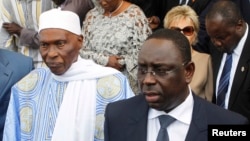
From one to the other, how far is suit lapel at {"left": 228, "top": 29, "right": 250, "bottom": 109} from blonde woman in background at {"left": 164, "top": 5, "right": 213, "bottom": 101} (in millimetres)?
347

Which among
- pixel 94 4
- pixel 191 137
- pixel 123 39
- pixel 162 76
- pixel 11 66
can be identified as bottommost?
pixel 191 137

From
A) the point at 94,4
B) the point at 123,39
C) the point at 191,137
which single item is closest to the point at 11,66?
the point at 123,39

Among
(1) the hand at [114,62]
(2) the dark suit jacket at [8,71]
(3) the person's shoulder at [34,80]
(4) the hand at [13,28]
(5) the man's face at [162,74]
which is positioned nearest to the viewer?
(5) the man's face at [162,74]

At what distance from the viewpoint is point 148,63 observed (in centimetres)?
264

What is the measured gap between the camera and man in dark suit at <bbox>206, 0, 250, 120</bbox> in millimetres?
4133

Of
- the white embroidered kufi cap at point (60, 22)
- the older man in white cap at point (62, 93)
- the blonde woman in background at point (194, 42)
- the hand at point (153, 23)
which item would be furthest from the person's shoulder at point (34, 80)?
the hand at point (153, 23)

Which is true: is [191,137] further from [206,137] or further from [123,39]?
[123,39]

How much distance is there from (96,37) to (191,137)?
2.47 metres

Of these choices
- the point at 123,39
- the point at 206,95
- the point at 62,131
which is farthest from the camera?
the point at 123,39

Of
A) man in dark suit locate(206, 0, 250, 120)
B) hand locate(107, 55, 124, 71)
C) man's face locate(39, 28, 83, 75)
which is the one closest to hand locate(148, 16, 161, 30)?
hand locate(107, 55, 124, 71)

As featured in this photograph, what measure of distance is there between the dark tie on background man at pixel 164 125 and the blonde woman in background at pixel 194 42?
6.11ft

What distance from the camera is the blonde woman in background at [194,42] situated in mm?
4547

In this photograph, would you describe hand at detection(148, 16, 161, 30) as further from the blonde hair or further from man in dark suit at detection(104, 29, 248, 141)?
man in dark suit at detection(104, 29, 248, 141)

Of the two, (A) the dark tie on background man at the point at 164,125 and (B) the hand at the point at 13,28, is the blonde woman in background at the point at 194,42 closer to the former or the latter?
(B) the hand at the point at 13,28
